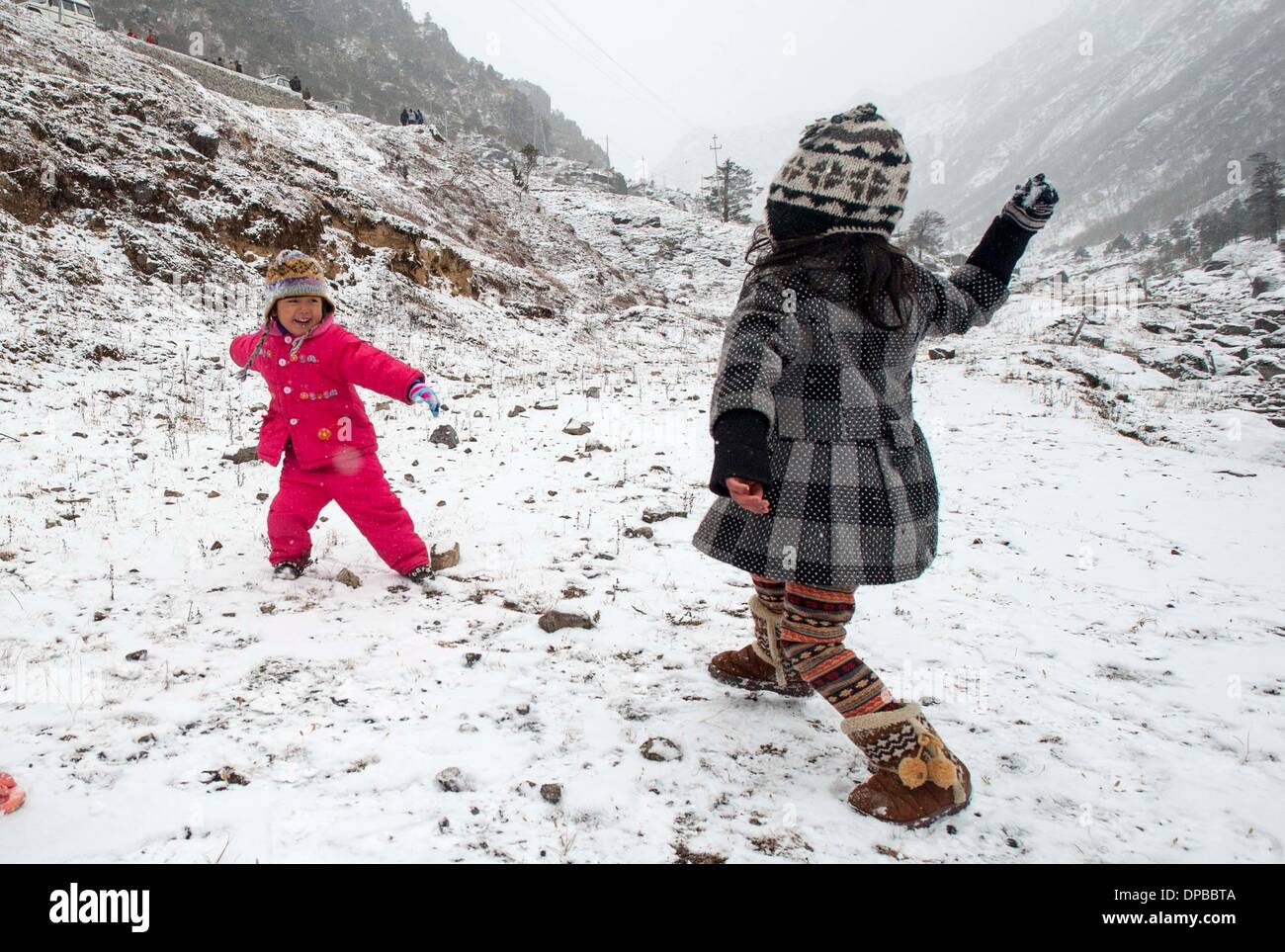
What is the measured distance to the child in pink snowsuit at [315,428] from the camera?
371cm

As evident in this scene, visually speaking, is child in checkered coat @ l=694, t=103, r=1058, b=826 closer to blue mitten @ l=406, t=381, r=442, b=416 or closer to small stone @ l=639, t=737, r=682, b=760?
small stone @ l=639, t=737, r=682, b=760

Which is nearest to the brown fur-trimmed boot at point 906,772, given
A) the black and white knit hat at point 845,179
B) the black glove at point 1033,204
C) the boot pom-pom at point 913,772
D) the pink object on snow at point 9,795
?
the boot pom-pom at point 913,772

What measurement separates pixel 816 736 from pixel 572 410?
22.4 feet

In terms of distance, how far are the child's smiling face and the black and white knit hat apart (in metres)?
2.84

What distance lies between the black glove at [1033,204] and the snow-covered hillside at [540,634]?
1888mm

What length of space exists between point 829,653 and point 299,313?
3.38m

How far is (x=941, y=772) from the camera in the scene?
6.32 ft

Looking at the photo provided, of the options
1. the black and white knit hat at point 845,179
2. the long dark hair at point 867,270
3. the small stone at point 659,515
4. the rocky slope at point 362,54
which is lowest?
the small stone at point 659,515

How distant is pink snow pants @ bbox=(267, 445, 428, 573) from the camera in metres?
3.80

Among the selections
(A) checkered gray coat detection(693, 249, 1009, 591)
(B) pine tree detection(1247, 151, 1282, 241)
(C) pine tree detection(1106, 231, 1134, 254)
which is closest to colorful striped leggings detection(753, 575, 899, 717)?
(A) checkered gray coat detection(693, 249, 1009, 591)

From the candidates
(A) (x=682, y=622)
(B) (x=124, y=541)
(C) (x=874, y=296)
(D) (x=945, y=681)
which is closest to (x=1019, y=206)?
(C) (x=874, y=296)

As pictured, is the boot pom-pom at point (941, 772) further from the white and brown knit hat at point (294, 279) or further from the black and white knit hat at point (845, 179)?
the white and brown knit hat at point (294, 279)

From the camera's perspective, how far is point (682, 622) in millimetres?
3404

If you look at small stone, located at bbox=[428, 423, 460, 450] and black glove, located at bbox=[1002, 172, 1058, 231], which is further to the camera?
small stone, located at bbox=[428, 423, 460, 450]
